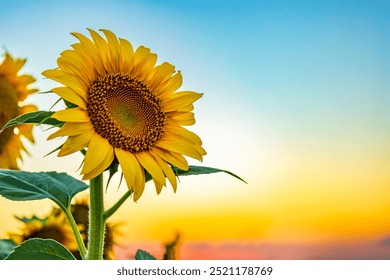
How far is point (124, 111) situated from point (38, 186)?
0.12 m

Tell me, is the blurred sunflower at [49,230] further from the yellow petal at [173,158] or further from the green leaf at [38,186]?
the yellow petal at [173,158]

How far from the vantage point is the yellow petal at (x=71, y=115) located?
0.55 metres

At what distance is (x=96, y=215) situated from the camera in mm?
590

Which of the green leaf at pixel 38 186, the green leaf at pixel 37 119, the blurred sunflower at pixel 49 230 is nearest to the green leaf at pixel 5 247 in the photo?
the blurred sunflower at pixel 49 230

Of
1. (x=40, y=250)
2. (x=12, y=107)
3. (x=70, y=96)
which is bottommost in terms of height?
(x=40, y=250)

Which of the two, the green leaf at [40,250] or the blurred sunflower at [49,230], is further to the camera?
the blurred sunflower at [49,230]

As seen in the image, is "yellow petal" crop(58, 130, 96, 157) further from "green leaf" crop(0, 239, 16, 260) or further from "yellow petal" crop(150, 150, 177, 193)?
"green leaf" crop(0, 239, 16, 260)

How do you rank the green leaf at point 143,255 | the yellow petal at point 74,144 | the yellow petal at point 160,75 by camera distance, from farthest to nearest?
the green leaf at point 143,255 < the yellow petal at point 160,75 < the yellow petal at point 74,144

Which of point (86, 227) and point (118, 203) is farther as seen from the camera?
point (86, 227)

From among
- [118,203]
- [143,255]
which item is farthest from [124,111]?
[143,255]

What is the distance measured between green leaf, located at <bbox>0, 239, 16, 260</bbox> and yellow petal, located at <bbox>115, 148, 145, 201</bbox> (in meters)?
0.26

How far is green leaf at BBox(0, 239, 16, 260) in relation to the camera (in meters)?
0.75

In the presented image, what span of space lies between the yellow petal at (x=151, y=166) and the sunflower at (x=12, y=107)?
1.04ft

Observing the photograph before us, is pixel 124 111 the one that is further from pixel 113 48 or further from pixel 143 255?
pixel 143 255
